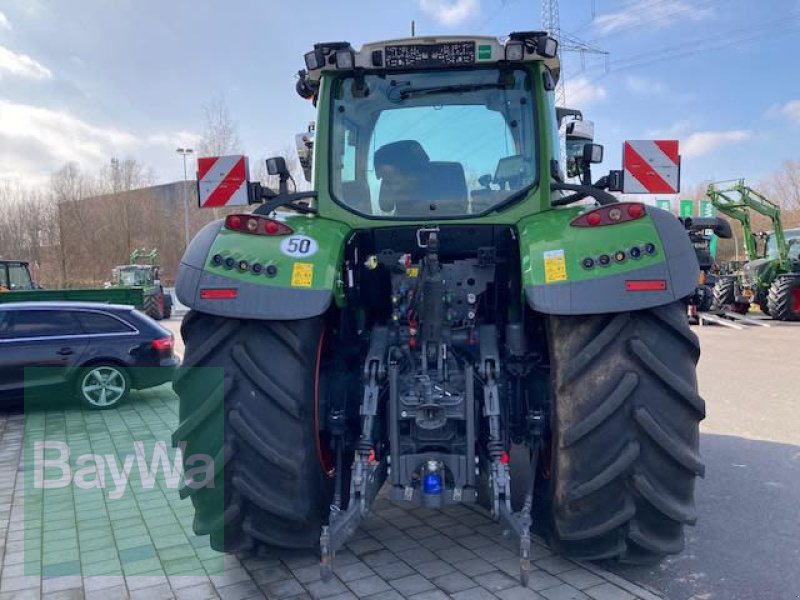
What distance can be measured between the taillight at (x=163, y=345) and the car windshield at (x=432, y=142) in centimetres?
602

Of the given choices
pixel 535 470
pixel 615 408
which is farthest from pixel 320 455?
pixel 615 408

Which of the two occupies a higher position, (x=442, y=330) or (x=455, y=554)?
(x=442, y=330)

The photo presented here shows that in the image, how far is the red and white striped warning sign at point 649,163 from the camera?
4.54 meters

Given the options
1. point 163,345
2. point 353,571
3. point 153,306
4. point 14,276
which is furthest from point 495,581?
point 153,306

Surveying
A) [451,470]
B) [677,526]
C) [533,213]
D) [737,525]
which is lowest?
[737,525]

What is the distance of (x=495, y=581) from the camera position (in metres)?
3.45

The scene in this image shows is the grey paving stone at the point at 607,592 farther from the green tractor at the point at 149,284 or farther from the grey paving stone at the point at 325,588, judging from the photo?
the green tractor at the point at 149,284

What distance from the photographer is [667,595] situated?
3.30 metres

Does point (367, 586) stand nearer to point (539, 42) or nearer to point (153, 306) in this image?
point (539, 42)

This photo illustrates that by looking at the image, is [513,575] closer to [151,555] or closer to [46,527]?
[151,555]

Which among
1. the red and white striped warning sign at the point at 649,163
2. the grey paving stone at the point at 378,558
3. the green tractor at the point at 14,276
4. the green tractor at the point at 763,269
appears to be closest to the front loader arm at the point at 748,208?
the green tractor at the point at 763,269

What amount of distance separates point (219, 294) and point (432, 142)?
66.2 inches

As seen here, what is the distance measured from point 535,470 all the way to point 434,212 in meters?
1.58

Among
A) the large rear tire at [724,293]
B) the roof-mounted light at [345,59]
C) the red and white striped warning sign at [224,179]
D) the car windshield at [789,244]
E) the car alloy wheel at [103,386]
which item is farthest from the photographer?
the large rear tire at [724,293]
